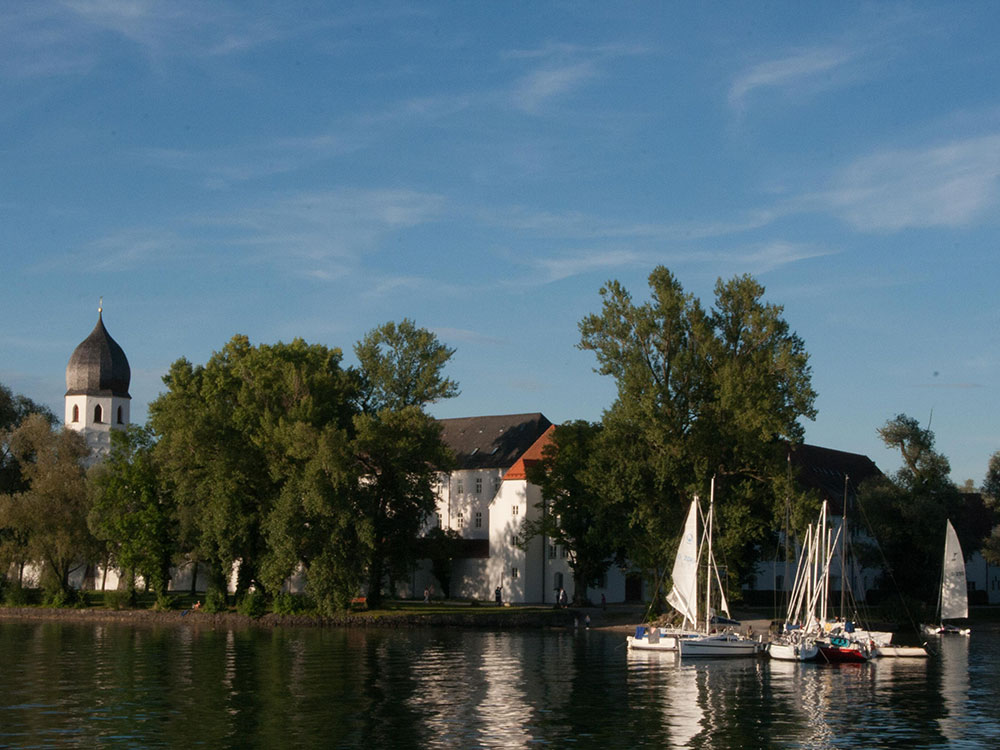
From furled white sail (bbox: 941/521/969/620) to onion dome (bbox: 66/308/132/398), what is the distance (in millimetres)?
80753

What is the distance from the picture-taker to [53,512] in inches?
3250

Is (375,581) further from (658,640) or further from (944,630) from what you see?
(944,630)

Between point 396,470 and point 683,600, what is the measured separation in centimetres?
2418

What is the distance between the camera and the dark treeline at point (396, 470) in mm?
69438

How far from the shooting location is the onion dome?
117062 millimetres

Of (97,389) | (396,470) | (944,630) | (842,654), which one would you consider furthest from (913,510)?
(97,389)

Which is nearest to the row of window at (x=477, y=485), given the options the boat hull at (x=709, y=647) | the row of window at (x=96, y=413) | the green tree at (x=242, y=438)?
the green tree at (x=242, y=438)

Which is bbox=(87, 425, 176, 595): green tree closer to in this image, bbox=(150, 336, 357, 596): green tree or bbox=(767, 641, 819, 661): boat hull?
bbox=(150, 336, 357, 596): green tree

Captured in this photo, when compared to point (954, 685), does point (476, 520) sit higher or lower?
higher

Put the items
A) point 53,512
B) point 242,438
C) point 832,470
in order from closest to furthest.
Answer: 1. point 242,438
2. point 53,512
3. point 832,470

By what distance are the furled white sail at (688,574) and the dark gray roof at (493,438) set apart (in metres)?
40.6

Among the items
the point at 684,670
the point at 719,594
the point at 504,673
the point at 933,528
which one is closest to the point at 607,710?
the point at 504,673

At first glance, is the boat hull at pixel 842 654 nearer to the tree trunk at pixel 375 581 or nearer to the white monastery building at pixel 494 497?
the white monastery building at pixel 494 497

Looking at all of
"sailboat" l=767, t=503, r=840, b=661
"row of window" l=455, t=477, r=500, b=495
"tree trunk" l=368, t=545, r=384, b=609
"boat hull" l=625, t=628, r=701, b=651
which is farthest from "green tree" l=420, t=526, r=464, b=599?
"sailboat" l=767, t=503, r=840, b=661
